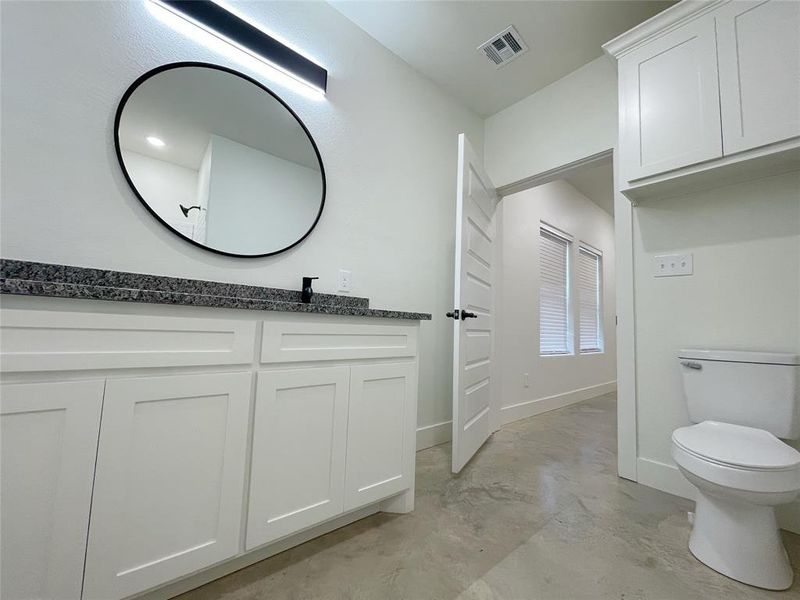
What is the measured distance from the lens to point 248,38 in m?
1.55

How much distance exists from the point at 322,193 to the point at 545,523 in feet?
6.27

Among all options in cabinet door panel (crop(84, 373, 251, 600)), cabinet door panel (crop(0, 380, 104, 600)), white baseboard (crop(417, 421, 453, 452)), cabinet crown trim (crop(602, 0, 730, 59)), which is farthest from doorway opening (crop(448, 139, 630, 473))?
cabinet door panel (crop(0, 380, 104, 600))

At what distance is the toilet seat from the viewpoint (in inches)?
41.3

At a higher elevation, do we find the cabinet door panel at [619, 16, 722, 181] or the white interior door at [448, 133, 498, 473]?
the cabinet door panel at [619, 16, 722, 181]

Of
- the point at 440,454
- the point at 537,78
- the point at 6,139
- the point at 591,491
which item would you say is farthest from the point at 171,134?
the point at 591,491

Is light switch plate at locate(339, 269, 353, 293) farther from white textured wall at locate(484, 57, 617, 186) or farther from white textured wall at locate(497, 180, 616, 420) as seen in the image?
white textured wall at locate(484, 57, 617, 186)

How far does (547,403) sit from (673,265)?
2.07 metres

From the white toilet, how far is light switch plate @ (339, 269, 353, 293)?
166 centimetres

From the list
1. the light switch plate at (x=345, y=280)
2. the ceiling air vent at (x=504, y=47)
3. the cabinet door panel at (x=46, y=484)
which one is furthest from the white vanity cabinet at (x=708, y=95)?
the cabinet door panel at (x=46, y=484)

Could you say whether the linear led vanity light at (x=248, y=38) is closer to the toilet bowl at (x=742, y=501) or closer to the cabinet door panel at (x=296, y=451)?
the cabinet door panel at (x=296, y=451)

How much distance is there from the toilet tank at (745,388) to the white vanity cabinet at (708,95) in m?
0.88

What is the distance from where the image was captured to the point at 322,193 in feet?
5.90

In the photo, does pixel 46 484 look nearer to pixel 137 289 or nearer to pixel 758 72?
pixel 137 289

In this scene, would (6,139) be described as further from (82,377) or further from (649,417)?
(649,417)
